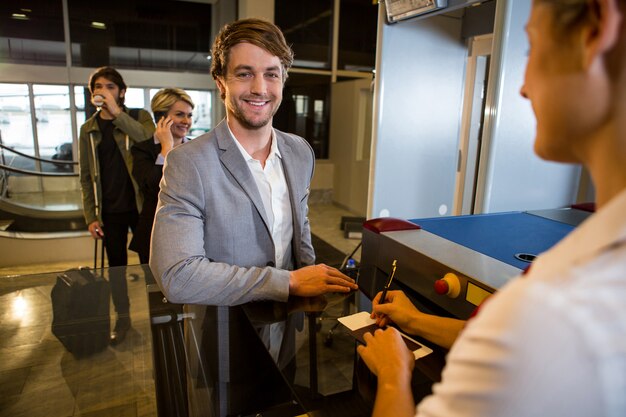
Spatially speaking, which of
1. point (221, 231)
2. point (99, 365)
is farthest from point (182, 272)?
point (99, 365)

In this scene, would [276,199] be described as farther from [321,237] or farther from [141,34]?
[141,34]

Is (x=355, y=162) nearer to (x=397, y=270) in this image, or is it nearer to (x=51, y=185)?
(x=51, y=185)

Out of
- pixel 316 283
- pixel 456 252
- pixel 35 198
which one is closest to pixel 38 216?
pixel 35 198

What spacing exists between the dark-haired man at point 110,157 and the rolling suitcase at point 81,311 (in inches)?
3.8

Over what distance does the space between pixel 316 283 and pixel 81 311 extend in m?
1.61

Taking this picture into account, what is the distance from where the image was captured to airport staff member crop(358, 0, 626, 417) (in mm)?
302

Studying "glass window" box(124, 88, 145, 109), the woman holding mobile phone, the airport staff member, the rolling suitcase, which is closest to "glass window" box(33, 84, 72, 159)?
"glass window" box(124, 88, 145, 109)

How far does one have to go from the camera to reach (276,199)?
1.41 metres

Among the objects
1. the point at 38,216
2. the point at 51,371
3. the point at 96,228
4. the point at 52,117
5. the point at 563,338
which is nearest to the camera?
the point at 563,338

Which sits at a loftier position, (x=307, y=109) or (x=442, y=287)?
(x=307, y=109)

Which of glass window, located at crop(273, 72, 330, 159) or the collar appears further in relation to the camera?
glass window, located at crop(273, 72, 330, 159)

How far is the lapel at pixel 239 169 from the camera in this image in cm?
129

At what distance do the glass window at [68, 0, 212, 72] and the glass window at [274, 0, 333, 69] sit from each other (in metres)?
1.20

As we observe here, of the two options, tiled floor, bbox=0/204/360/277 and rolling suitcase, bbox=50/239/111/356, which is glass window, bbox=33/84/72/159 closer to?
tiled floor, bbox=0/204/360/277
